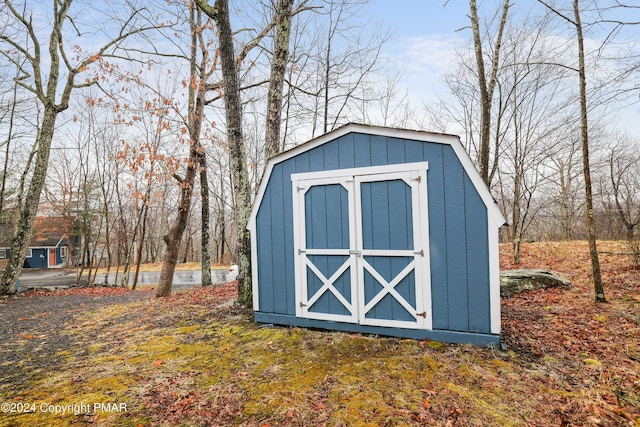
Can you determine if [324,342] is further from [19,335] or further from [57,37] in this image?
[57,37]

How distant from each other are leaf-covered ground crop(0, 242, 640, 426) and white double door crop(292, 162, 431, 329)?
427 mm

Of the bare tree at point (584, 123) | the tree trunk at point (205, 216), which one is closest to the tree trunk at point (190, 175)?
the tree trunk at point (205, 216)

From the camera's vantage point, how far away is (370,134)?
4.37 metres

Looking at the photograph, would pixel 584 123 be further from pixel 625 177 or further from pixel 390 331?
pixel 625 177

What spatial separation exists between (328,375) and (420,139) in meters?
3.03

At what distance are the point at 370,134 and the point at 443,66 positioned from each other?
37.3 ft

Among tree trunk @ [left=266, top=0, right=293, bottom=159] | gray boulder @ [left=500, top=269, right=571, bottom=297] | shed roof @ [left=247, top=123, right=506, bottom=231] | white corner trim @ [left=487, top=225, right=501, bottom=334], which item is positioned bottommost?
gray boulder @ [left=500, top=269, right=571, bottom=297]

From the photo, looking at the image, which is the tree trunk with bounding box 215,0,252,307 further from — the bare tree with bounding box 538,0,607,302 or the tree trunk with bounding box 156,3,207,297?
the bare tree with bounding box 538,0,607,302

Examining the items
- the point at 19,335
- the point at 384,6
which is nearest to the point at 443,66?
the point at 384,6

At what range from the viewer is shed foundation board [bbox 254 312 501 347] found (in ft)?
12.6

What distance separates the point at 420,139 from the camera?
410cm

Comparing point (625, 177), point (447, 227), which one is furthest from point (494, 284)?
point (625, 177)

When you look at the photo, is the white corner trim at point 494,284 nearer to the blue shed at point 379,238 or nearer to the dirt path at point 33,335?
the blue shed at point 379,238

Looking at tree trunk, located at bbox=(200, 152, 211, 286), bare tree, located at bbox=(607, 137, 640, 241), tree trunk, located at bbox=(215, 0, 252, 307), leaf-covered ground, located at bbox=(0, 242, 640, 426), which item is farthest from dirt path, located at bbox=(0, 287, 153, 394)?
bare tree, located at bbox=(607, 137, 640, 241)
